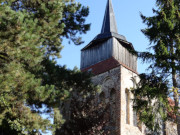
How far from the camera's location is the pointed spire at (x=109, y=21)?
2412 centimetres

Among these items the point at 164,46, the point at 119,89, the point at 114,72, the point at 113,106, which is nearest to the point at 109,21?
the point at 114,72

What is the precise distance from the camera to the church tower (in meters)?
17.9

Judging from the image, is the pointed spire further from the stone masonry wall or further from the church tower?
the stone masonry wall

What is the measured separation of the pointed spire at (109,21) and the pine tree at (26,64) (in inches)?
492

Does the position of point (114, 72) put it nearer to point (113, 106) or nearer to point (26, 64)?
point (113, 106)

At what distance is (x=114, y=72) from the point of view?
65.2 feet

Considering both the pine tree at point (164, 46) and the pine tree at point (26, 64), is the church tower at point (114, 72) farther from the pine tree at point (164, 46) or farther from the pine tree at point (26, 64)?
the pine tree at point (26, 64)

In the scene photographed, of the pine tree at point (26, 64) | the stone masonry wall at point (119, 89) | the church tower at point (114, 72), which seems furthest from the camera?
the church tower at point (114, 72)

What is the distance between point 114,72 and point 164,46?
30.1 feet

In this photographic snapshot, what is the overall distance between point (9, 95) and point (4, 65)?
1096 mm

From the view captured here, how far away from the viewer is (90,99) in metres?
14.8

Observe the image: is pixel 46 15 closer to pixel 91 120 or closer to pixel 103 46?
pixel 91 120

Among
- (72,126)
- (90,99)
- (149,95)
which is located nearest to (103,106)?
(90,99)

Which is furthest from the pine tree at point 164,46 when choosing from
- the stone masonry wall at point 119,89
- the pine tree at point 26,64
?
the stone masonry wall at point 119,89
